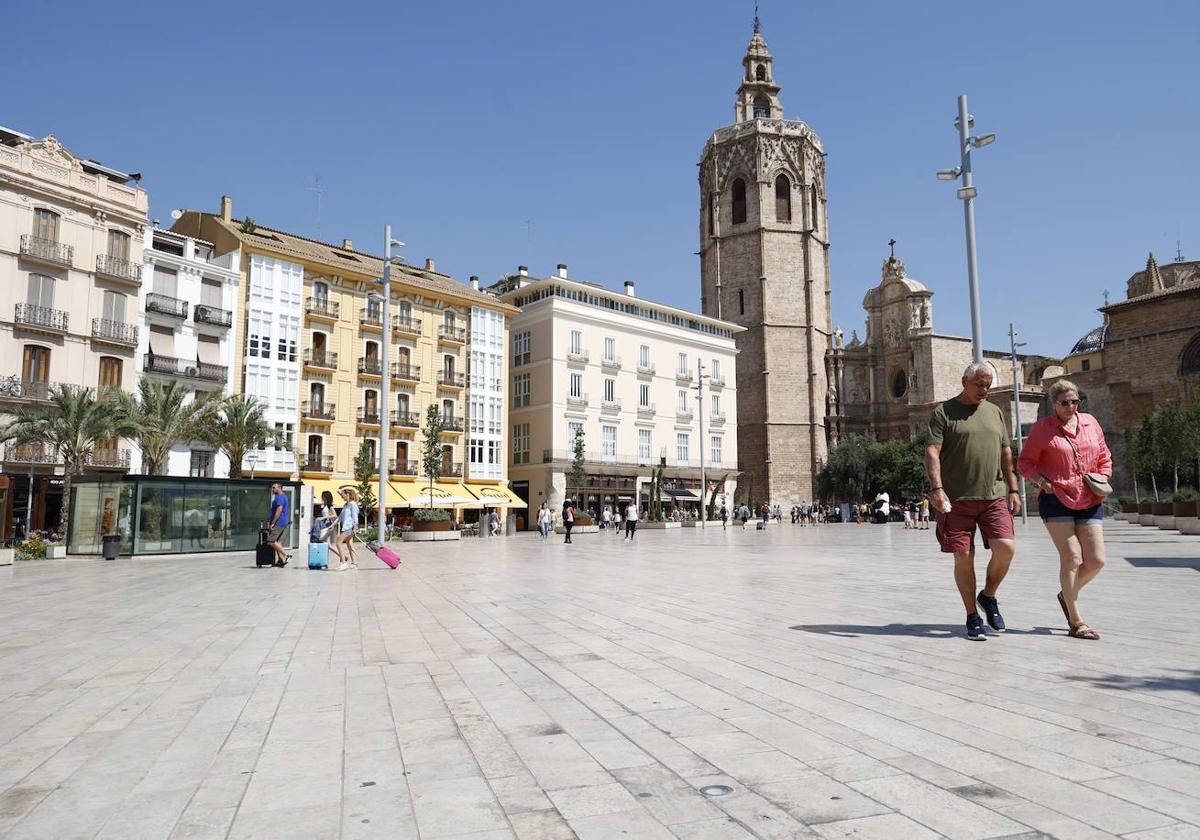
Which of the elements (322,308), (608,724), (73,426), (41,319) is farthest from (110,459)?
(608,724)

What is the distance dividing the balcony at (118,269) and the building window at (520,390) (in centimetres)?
2291

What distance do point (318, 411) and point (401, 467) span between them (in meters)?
5.26

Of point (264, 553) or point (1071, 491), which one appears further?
point (264, 553)

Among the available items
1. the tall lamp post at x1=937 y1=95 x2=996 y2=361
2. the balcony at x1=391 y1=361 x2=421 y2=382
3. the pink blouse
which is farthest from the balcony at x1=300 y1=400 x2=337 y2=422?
the pink blouse

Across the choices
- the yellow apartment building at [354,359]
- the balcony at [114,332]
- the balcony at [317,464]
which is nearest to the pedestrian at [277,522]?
the balcony at [114,332]

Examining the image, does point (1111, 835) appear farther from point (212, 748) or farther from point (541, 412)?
point (541, 412)

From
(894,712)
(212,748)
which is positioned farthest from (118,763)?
(894,712)

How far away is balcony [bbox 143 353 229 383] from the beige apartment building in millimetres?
763

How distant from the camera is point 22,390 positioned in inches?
1220

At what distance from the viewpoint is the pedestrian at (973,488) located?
595 centimetres

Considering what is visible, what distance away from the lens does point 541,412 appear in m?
50.8

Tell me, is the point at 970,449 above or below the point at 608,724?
above

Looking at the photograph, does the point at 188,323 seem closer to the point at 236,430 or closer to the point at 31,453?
the point at 236,430

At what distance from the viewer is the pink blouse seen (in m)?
6.02
